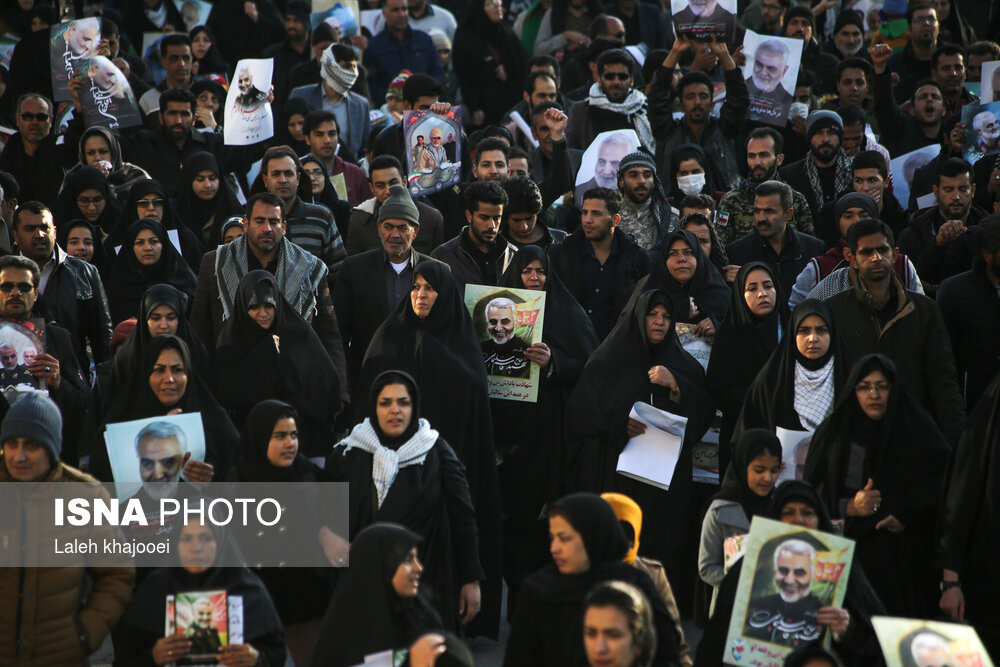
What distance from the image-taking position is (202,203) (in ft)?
30.8

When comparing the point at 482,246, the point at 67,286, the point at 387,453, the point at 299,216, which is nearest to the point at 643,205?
the point at 482,246

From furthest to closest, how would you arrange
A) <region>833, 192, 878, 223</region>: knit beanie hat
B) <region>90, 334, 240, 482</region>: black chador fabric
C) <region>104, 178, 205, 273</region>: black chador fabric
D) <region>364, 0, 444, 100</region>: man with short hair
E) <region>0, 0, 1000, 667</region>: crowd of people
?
<region>364, 0, 444, 100</region>: man with short hair
<region>104, 178, 205, 273</region>: black chador fabric
<region>833, 192, 878, 223</region>: knit beanie hat
<region>90, 334, 240, 482</region>: black chador fabric
<region>0, 0, 1000, 667</region>: crowd of people

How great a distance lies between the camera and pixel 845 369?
6.84 metres

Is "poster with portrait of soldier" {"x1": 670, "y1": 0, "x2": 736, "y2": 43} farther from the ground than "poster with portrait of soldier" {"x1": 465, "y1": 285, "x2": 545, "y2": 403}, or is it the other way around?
"poster with portrait of soldier" {"x1": 670, "y1": 0, "x2": 736, "y2": 43}

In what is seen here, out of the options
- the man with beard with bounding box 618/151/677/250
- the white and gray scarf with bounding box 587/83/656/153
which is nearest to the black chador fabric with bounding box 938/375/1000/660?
the man with beard with bounding box 618/151/677/250

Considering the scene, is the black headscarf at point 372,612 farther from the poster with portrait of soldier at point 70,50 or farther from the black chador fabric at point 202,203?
the poster with portrait of soldier at point 70,50

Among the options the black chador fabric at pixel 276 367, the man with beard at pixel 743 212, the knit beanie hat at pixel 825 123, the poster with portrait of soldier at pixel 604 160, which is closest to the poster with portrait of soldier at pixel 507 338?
the black chador fabric at pixel 276 367

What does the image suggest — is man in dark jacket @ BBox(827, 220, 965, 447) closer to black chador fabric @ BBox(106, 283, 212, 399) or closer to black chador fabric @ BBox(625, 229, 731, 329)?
black chador fabric @ BBox(625, 229, 731, 329)

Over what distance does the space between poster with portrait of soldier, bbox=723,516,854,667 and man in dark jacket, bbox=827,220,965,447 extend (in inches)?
77.4

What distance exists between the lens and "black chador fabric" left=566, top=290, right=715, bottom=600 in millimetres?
7031

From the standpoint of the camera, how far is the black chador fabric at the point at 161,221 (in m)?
8.73

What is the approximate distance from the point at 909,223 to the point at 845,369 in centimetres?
277

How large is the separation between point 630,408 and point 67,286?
11.0ft

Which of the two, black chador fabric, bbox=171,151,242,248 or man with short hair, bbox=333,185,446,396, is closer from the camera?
man with short hair, bbox=333,185,446,396
